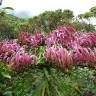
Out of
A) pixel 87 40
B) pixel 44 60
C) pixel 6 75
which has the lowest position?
pixel 6 75

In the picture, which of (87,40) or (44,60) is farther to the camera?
(87,40)

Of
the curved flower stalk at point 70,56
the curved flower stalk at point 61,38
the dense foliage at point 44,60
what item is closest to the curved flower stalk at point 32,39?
the dense foliage at point 44,60

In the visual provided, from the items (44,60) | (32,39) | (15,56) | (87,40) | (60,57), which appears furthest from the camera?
(32,39)

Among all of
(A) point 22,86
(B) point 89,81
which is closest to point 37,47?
(A) point 22,86

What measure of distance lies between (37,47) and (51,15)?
2395 centimetres

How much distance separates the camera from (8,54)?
4578mm

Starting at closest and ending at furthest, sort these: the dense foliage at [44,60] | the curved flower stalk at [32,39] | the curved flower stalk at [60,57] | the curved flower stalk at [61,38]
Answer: the curved flower stalk at [60,57] < the dense foliage at [44,60] < the curved flower stalk at [61,38] < the curved flower stalk at [32,39]

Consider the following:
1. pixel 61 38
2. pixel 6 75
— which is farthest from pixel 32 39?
pixel 6 75

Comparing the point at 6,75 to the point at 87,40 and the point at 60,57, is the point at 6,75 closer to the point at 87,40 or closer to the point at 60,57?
the point at 60,57

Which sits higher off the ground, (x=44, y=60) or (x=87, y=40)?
(x=87, y=40)

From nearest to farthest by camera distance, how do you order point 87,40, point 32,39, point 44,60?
point 44,60, point 87,40, point 32,39

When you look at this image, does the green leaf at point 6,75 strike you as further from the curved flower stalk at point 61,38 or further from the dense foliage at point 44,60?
the curved flower stalk at point 61,38

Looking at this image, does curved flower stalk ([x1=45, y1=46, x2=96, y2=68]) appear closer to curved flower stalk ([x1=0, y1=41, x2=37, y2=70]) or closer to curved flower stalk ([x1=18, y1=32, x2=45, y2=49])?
curved flower stalk ([x1=0, y1=41, x2=37, y2=70])

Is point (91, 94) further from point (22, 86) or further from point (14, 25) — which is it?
point (14, 25)
